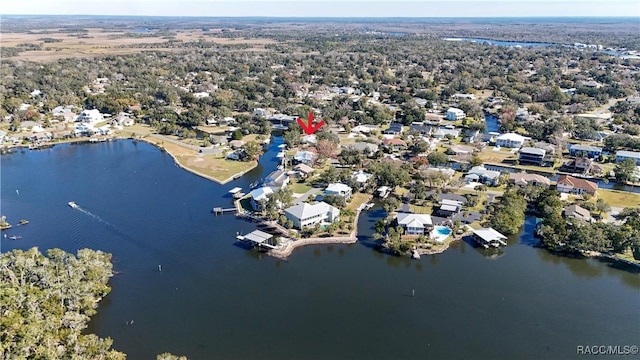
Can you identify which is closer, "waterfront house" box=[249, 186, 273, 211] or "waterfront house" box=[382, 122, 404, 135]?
"waterfront house" box=[249, 186, 273, 211]

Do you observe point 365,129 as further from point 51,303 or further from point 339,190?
point 51,303

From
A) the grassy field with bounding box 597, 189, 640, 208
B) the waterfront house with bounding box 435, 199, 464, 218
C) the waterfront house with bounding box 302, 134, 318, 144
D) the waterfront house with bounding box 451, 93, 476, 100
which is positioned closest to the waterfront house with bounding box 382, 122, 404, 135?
the waterfront house with bounding box 302, 134, 318, 144

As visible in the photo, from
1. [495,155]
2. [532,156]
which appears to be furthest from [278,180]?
[532,156]

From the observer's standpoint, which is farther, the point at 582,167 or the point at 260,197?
the point at 582,167

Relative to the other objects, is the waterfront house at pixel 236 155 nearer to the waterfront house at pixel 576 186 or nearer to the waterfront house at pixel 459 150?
the waterfront house at pixel 459 150

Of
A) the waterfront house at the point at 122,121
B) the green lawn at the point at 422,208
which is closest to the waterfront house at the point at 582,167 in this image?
the green lawn at the point at 422,208

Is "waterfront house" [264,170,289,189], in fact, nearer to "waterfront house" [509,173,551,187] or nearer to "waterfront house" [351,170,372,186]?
"waterfront house" [351,170,372,186]
